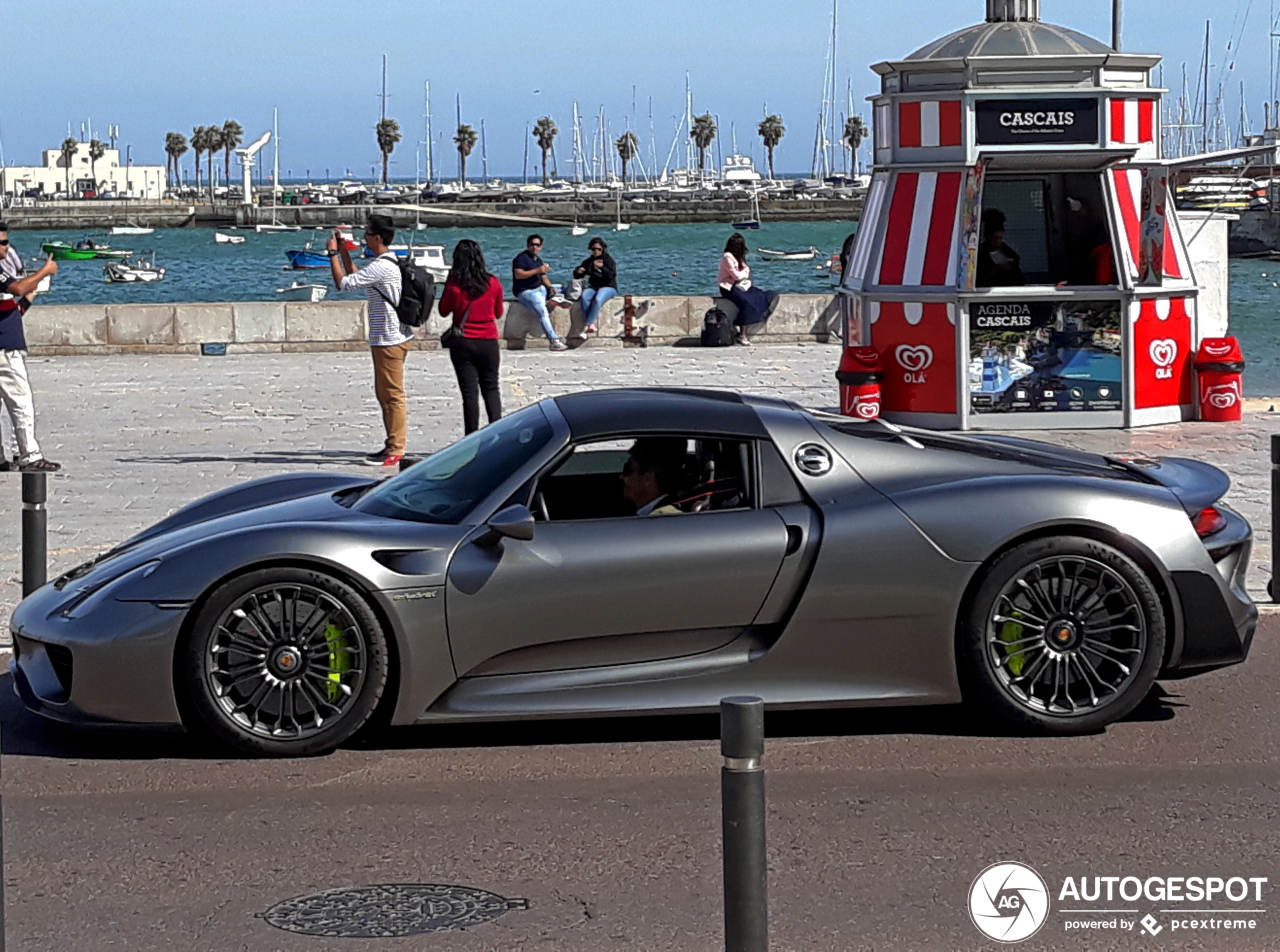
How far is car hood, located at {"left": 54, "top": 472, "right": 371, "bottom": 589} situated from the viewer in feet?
21.5

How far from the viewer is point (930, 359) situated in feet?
48.5

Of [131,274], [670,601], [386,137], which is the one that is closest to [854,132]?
[386,137]

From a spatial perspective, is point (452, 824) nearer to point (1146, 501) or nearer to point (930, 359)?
point (1146, 501)

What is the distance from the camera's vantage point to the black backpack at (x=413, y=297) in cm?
1280

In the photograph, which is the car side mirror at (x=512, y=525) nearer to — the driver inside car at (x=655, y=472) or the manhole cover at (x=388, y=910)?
the driver inside car at (x=655, y=472)

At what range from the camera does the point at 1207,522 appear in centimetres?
661

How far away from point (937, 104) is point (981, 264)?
149 cm

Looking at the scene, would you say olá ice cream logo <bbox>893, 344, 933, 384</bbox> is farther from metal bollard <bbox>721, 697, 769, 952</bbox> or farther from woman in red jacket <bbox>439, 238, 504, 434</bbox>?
metal bollard <bbox>721, 697, 769, 952</bbox>

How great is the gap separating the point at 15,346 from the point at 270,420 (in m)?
3.72

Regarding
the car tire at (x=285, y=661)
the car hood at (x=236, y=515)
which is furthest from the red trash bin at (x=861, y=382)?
the car tire at (x=285, y=661)

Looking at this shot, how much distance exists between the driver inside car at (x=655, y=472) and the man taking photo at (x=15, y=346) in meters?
7.16

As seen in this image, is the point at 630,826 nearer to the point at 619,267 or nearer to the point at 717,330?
the point at 717,330

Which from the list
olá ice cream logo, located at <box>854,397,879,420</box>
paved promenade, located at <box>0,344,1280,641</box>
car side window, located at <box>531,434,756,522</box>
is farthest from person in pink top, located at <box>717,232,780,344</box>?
car side window, located at <box>531,434,756,522</box>

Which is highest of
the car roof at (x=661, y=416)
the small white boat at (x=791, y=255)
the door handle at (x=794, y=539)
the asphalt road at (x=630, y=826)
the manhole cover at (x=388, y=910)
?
the small white boat at (x=791, y=255)
